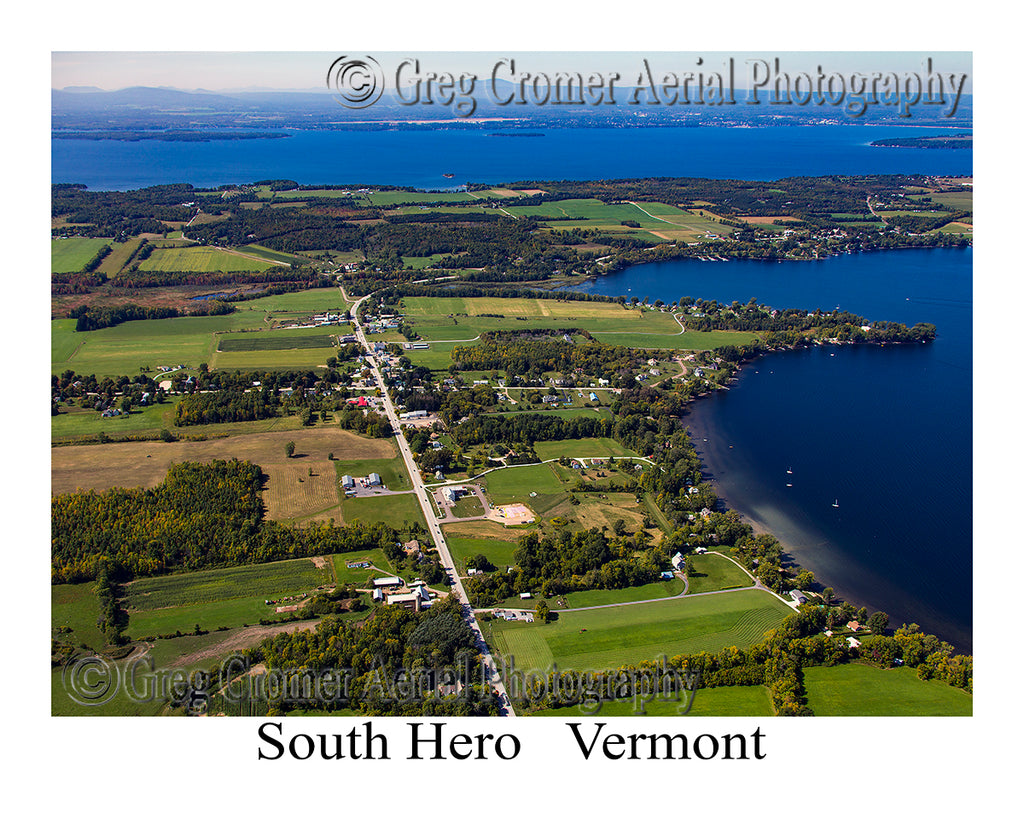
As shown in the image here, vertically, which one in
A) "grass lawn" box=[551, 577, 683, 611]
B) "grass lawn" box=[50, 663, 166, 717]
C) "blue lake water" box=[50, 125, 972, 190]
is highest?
"blue lake water" box=[50, 125, 972, 190]

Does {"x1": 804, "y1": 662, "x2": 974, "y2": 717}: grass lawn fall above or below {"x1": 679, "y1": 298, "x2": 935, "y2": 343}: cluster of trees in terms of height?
below

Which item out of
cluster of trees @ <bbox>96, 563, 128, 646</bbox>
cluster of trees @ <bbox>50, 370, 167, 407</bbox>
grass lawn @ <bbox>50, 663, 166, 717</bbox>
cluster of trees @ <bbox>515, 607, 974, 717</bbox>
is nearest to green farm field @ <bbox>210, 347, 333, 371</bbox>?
cluster of trees @ <bbox>50, 370, 167, 407</bbox>

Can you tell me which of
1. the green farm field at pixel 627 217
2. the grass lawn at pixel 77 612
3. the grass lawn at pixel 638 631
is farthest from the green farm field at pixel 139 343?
the green farm field at pixel 627 217

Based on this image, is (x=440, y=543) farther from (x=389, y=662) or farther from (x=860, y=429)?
(x=860, y=429)

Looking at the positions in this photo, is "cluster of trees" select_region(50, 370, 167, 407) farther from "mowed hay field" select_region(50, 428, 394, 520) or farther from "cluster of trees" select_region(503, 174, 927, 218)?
"cluster of trees" select_region(503, 174, 927, 218)

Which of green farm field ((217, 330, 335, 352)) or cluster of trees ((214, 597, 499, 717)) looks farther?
green farm field ((217, 330, 335, 352))

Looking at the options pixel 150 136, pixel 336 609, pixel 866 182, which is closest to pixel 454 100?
pixel 336 609
